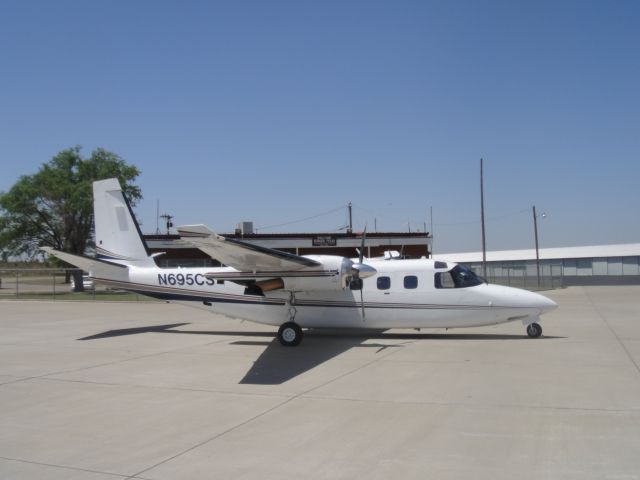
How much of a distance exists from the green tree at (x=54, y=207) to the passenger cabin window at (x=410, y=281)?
116 ft

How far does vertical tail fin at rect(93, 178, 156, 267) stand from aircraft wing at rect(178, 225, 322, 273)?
477cm

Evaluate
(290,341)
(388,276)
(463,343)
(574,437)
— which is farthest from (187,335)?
(574,437)

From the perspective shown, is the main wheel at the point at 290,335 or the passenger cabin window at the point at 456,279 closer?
→ the main wheel at the point at 290,335

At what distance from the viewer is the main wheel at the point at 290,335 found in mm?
15258

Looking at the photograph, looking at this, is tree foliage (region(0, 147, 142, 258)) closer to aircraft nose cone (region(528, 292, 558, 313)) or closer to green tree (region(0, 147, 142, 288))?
green tree (region(0, 147, 142, 288))

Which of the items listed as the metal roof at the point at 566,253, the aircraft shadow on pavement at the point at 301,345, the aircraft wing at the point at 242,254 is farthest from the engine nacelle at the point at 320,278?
the metal roof at the point at 566,253

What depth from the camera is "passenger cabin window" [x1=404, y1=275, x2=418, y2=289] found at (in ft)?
51.4

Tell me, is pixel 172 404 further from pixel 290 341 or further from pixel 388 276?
pixel 388 276

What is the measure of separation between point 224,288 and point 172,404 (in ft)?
25.8

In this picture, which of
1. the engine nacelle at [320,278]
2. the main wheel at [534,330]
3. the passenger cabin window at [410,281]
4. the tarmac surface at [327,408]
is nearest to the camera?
the tarmac surface at [327,408]

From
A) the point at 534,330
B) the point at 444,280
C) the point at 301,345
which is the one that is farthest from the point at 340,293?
the point at 534,330

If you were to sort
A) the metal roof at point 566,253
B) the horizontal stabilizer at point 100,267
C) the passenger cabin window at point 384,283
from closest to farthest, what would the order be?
the passenger cabin window at point 384,283 → the horizontal stabilizer at point 100,267 → the metal roof at point 566,253

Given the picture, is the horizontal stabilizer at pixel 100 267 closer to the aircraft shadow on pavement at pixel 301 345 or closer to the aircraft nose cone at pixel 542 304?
the aircraft shadow on pavement at pixel 301 345

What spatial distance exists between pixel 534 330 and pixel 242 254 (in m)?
8.33
